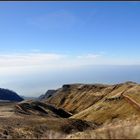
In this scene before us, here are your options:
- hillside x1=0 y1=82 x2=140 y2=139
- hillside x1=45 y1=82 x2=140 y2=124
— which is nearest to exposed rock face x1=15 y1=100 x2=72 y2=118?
hillside x1=0 y1=82 x2=140 y2=139

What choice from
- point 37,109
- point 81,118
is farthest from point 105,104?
point 37,109

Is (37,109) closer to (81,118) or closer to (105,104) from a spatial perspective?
(81,118)

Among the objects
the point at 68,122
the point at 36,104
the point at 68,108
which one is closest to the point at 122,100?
the point at 36,104

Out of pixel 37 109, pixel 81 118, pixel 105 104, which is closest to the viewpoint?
pixel 81 118

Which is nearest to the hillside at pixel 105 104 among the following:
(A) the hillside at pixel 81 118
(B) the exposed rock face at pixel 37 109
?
(A) the hillside at pixel 81 118

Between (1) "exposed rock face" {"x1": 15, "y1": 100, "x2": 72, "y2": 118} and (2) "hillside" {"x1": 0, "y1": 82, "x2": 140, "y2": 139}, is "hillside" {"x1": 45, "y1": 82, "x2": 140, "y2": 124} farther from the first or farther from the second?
(1) "exposed rock face" {"x1": 15, "y1": 100, "x2": 72, "y2": 118}

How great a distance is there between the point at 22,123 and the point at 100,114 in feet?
124

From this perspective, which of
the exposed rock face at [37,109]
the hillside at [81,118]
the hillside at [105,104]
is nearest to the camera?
the hillside at [81,118]

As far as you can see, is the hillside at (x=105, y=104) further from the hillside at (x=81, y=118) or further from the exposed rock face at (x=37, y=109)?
the exposed rock face at (x=37, y=109)

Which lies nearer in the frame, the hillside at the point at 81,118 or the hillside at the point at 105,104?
the hillside at the point at 81,118

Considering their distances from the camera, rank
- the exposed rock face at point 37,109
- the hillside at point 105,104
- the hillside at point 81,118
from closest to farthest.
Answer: the hillside at point 81,118, the hillside at point 105,104, the exposed rock face at point 37,109

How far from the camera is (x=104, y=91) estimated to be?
521 feet

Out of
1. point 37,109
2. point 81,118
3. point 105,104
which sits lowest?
point 81,118

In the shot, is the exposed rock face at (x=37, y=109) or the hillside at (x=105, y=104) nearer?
the hillside at (x=105, y=104)
